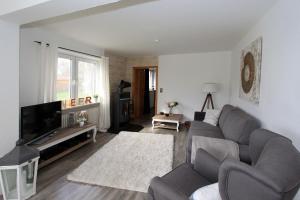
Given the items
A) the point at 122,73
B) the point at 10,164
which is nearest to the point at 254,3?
the point at 10,164

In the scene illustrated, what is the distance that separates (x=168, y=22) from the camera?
109 inches

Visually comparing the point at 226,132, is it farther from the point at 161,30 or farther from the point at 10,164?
the point at 10,164

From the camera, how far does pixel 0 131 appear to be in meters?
2.10

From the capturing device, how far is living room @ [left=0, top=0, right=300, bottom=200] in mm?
1577

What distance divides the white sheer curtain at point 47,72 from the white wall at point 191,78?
3.36 m

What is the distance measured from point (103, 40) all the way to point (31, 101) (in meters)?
1.91

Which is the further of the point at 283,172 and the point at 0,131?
the point at 0,131

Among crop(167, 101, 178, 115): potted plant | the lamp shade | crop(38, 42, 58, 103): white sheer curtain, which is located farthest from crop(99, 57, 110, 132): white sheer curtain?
the lamp shade

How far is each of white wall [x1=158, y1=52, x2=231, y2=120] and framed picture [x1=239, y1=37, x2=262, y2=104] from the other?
2.07m

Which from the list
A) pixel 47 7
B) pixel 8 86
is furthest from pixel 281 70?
pixel 8 86

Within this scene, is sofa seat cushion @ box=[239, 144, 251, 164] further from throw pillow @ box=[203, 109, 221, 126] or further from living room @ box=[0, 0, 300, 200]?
throw pillow @ box=[203, 109, 221, 126]

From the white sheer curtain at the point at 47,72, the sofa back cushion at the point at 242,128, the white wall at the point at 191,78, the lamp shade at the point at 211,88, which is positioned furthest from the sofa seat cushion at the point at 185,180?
the white wall at the point at 191,78

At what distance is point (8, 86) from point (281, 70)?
306 centimetres

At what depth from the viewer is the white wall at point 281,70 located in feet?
5.16
